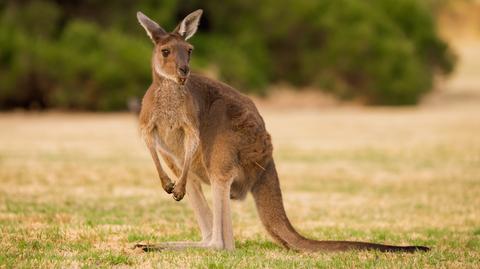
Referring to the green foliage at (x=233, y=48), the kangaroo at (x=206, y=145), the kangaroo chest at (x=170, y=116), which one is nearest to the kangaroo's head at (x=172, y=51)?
the kangaroo at (x=206, y=145)

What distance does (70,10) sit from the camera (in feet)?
91.0

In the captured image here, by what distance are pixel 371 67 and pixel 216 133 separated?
84.6 ft

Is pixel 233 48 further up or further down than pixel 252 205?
further up

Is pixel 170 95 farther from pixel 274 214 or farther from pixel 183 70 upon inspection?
pixel 274 214

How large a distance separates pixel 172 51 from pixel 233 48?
80.9 ft

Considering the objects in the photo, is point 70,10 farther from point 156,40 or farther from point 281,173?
point 156,40

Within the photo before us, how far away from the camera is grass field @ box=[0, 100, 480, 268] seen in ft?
17.4

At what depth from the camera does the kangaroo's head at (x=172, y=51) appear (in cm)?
530

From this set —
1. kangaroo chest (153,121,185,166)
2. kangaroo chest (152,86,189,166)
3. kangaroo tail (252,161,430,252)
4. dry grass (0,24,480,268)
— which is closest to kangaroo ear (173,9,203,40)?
kangaroo chest (152,86,189,166)

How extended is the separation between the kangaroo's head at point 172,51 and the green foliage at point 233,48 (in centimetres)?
1945

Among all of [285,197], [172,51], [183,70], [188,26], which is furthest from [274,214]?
[285,197]

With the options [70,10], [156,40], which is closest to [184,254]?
[156,40]

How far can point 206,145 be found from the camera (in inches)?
215

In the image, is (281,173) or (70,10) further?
(70,10)
